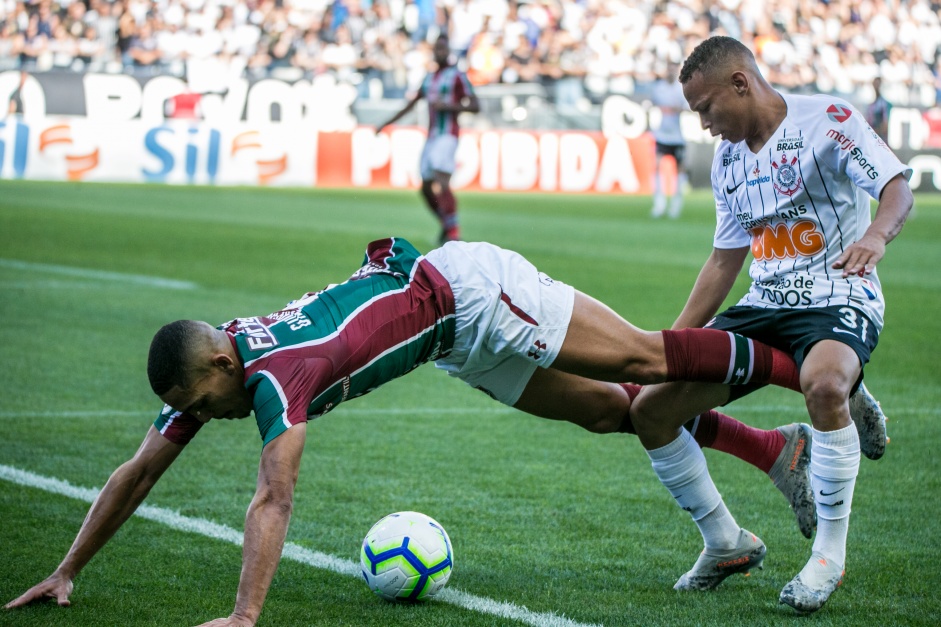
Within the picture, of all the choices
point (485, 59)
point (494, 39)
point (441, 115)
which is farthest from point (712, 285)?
point (494, 39)

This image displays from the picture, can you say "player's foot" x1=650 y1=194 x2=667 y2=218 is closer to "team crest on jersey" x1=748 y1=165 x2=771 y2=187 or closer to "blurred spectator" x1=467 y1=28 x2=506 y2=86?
"blurred spectator" x1=467 y1=28 x2=506 y2=86

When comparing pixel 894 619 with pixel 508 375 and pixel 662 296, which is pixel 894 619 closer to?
pixel 508 375

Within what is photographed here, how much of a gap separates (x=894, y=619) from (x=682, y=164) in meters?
18.2

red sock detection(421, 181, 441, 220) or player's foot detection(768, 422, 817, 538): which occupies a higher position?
player's foot detection(768, 422, 817, 538)

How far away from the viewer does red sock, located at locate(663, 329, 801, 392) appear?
12.9 ft

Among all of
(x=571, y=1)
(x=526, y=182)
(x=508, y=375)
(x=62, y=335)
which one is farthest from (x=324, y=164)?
(x=508, y=375)

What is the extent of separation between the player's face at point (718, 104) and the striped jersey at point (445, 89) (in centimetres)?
1241

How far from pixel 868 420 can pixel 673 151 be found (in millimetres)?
17958

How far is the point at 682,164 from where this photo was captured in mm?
21422

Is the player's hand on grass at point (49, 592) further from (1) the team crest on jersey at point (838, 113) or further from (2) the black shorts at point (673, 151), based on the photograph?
(2) the black shorts at point (673, 151)

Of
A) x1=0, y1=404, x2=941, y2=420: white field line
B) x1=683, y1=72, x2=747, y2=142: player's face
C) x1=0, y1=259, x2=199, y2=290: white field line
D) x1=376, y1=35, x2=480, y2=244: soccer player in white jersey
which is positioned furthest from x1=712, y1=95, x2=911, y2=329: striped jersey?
x1=376, y1=35, x2=480, y2=244: soccer player in white jersey

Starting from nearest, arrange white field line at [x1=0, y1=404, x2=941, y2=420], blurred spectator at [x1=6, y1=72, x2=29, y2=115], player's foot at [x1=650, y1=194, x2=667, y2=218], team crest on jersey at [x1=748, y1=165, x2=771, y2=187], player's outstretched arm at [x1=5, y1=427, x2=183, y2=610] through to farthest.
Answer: player's outstretched arm at [x1=5, y1=427, x2=183, y2=610] < team crest on jersey at [x1=748, y1=165, x2=771, y2=187] < white field line at [x1=0, y1=404, x2=941, y2=420] < player's foot at [x1=650, y1=194, x2=667, y2=218] < blurred spectator at [x1=6, y1=72, x2=29, y2=115]

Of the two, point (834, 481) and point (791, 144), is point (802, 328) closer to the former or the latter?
point (834, 481)

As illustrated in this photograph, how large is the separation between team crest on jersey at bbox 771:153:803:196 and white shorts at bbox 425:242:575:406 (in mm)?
772
